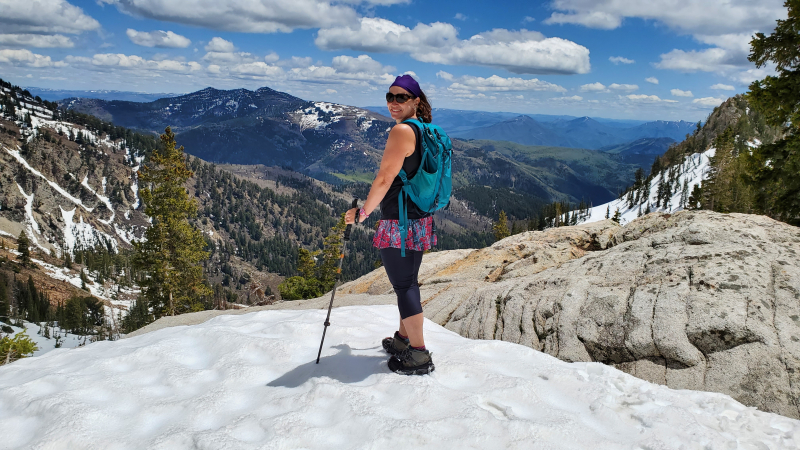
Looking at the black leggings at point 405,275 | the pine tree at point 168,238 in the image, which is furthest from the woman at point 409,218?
the pine tree at point 168,238

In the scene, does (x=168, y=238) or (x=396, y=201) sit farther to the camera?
(x=168, y=238)

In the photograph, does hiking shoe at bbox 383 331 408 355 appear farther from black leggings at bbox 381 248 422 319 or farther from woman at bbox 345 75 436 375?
black leggings at bbox 381 248 422 319

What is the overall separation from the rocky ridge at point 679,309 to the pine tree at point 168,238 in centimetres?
2678

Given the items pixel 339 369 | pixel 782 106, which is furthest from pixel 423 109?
pixel 782 106

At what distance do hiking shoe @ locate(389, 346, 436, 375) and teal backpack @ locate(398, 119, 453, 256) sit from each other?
1425mm

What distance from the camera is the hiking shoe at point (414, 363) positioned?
5.81 metres

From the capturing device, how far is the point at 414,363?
5.80m

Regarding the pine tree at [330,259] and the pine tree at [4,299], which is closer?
the pine tree at [330,259]

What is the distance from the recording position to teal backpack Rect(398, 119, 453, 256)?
5.43 meters

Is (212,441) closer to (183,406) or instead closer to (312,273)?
(183,406)

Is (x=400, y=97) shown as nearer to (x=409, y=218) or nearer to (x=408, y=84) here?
(x=408, y=84)

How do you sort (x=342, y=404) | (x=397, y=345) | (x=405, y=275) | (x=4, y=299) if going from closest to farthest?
1. (x=342, y=404)
2. (x=405, y=275)
3. (x=397, y=345)
4. (x=4, y=299)

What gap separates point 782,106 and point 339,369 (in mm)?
15480

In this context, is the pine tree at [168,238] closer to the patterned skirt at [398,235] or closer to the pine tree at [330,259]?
the pine tree at [330,259]
